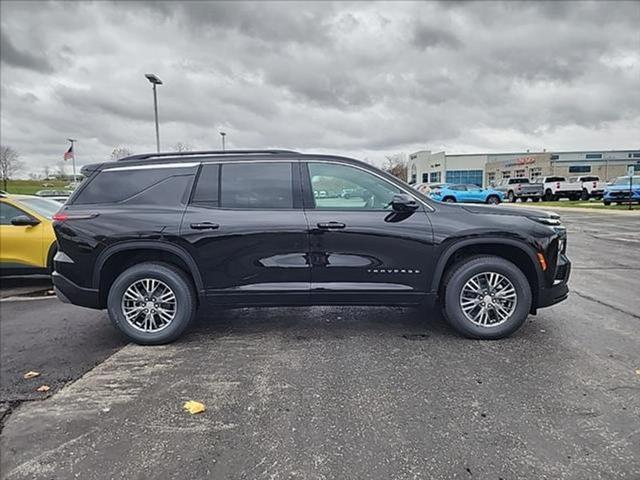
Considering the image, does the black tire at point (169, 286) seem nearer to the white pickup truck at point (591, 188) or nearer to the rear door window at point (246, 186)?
the rear door window at point (246, 186)

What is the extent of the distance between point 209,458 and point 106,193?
2915 mm

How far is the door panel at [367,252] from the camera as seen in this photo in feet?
13.8

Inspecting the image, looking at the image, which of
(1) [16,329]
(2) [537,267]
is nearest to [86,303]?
(1) [16,329]

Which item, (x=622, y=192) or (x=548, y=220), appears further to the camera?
(x=622, y=192)

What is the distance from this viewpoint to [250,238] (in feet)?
13.7

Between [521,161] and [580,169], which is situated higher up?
[521,161]

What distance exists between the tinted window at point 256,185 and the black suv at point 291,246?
1cm

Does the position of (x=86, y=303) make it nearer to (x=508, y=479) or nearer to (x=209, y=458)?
(x=209, y=458)

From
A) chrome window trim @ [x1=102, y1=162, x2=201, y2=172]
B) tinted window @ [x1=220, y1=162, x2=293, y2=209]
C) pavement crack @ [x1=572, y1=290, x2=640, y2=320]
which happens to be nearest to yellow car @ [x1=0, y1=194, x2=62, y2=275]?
chrome window trim @ [x1=102, y1=162, x2=201, y2=172]

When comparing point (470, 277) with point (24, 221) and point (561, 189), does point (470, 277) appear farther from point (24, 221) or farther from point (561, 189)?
point (561, 189)

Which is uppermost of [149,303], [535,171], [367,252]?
[535,171]

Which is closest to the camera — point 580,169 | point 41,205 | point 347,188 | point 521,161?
point 347,188

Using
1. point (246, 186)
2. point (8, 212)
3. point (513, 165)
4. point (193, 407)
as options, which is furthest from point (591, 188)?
point (513, 165)

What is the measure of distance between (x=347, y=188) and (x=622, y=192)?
26569 mm
